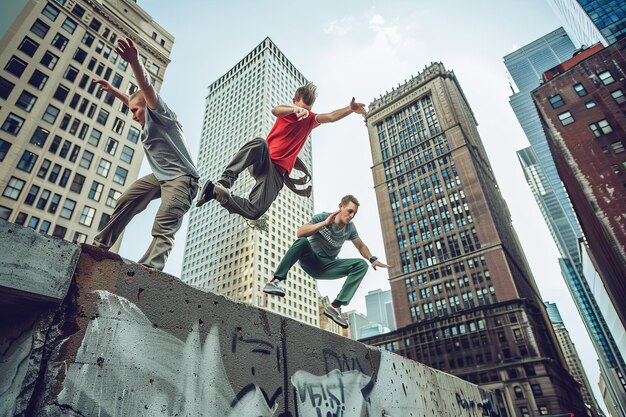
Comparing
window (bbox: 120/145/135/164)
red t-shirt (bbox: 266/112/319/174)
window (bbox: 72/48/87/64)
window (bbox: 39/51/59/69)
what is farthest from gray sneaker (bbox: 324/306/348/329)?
window (bbox: 72/48/87/64)

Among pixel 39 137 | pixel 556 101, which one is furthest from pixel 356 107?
pixel 556 101

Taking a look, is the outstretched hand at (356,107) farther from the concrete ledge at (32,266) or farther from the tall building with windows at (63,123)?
the tall building with windows at (63,123)

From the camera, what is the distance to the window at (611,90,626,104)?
3884 centimetres

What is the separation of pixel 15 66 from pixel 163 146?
41315mm

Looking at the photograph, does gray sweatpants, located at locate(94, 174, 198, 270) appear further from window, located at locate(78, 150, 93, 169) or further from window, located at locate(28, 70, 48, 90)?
window, located at locate(28, 70, 48, 90)

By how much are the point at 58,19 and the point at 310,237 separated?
47.7 meters

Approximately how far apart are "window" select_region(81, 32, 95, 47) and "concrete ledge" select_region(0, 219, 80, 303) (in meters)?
48.8

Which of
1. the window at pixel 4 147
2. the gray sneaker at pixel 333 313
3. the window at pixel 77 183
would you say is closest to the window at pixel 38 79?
the window at pixel 4 147

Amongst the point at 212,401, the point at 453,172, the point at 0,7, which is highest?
the point at 453,172

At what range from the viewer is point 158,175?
3.22 meters

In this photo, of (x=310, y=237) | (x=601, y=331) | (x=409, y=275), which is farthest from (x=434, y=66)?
(x=601, y=331)

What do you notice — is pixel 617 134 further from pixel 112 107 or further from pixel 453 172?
pixel 112 107

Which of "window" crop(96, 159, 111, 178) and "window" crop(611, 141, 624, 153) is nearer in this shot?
"window" crop(96, 159, 111, 178)

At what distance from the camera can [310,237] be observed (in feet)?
15.9
